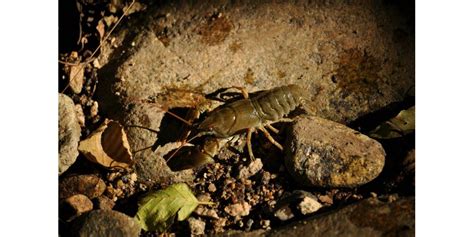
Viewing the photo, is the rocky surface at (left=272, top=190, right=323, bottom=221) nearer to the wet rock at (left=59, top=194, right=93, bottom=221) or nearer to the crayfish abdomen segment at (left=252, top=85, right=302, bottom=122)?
the crayfish abdomen segment at (left=252, top=85, right=302, bottom=122)

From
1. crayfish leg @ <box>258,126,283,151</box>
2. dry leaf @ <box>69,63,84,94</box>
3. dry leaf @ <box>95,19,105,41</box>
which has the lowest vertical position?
crayfish leg @ <box>258,126,283,151</box>

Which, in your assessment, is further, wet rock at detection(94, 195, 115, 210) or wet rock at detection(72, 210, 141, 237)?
wet rock at detection(94, 195, 115, 210)

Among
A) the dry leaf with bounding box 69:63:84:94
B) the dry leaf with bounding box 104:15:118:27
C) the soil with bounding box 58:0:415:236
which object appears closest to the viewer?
the soil with bounding box 58:0:415:236

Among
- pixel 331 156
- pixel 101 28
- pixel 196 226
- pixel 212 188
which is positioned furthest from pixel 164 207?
pixel 101 28

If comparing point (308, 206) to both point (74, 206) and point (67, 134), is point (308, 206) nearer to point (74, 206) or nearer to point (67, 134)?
point (74, 206)

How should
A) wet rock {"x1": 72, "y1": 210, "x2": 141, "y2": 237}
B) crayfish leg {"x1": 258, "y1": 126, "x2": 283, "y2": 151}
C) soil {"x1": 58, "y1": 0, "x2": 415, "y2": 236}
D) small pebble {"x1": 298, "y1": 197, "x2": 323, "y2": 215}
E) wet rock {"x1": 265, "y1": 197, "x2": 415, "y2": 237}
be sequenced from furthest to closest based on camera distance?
1. crayfish leg {"x1": 258, "y1": 126, "x2": 283, "y2": 151}
2. soil {"x1": 58, "y1": 0, "x2": 415, "y2": 236}
3. small pebble {"x1": 298, "y1": 197, "x2": 323, "y2": 215}
4. wet rock {"x1": 72, "y1": 210, "x2": 141, "y2": 237}
5. wet rock {"x1": 265, "y1": 197, "x2": 415, "y2": 237}

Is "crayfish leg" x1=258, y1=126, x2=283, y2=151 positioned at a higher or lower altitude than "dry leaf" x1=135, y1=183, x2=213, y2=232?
higher

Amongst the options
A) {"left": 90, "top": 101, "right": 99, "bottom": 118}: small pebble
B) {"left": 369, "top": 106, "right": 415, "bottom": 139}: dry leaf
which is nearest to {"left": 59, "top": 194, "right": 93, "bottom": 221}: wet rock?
{"left": 90, "top": 101, "right": 99, "bottom": 118}: small pebble
